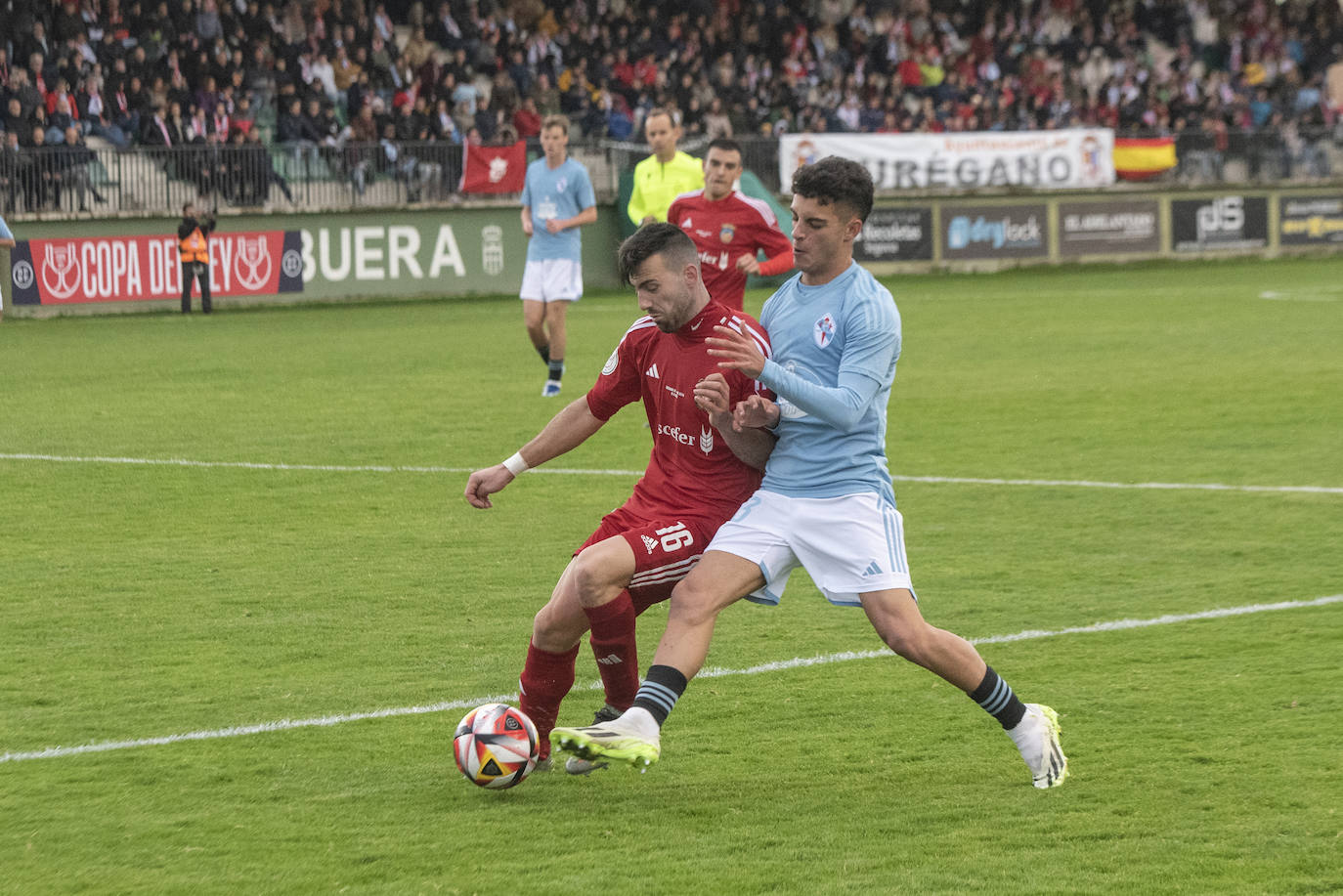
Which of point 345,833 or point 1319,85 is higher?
point 1319,85

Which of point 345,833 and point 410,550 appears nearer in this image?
point 345,833

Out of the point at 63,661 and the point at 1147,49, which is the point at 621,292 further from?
the point at 63,661

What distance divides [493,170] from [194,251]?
206 inches

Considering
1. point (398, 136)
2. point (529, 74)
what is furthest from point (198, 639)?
point (529, 74)

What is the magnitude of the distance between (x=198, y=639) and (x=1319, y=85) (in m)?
37.8

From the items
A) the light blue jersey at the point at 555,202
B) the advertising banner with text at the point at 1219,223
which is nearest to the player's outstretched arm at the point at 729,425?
the light blue jersey at the point at 555,202

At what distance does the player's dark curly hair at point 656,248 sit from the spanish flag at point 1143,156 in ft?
100

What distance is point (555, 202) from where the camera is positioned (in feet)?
50.6

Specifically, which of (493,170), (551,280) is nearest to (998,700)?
(551,280)

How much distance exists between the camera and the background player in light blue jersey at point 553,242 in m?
15.0

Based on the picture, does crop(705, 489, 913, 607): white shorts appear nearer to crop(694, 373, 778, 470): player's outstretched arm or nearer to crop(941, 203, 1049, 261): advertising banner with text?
crop(694, 373, 778, 470): player's outstretched arm

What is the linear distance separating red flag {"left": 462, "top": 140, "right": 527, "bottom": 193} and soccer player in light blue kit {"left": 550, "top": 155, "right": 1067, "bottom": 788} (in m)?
24.1

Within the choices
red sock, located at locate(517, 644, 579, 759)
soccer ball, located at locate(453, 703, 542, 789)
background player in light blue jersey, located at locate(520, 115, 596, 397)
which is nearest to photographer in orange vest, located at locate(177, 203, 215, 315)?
background player in light blue jersey, located at locate(520, 115, 596, 397)

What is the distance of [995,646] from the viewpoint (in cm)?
635
